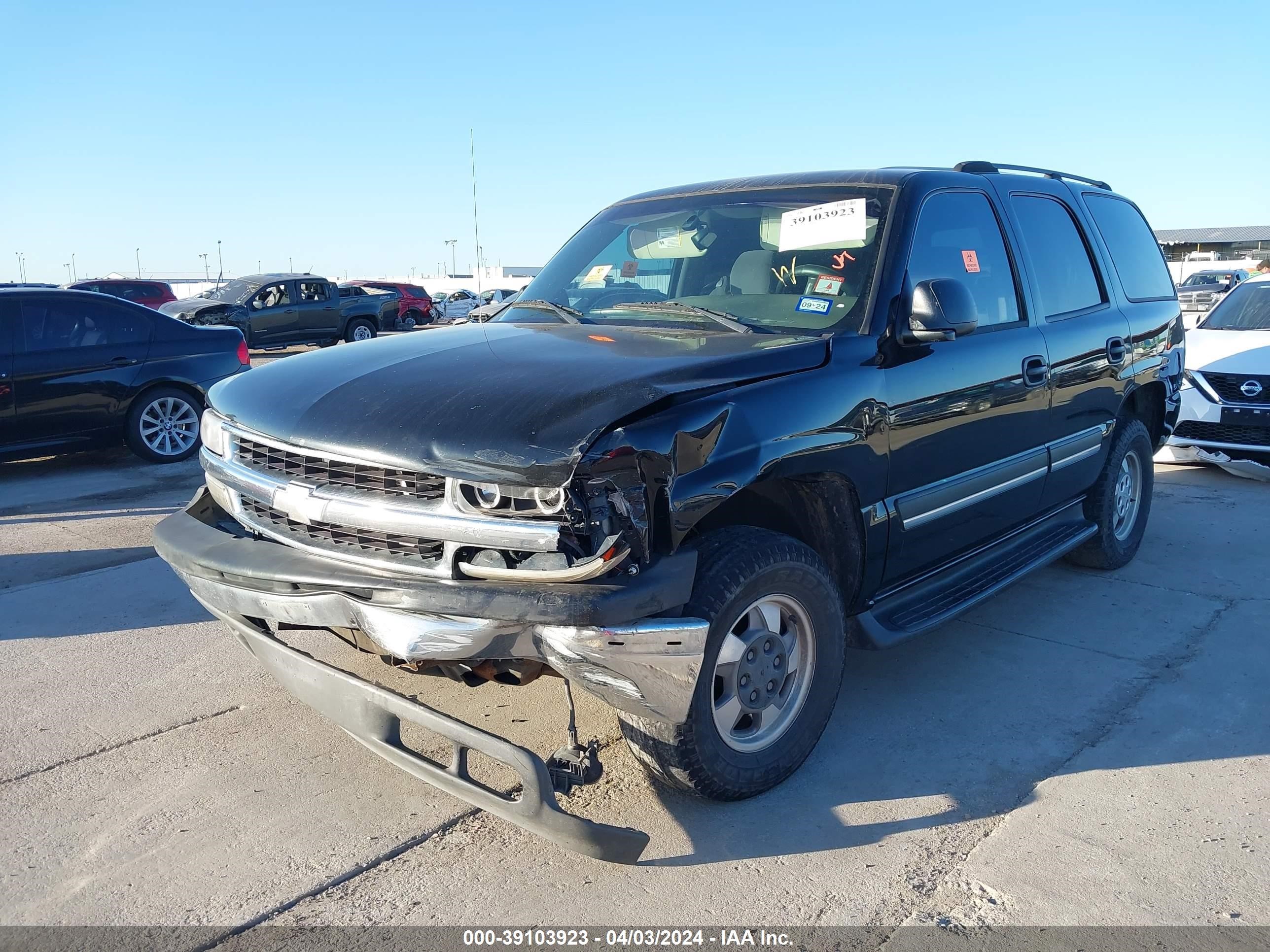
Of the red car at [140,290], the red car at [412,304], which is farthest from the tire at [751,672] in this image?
the red car at [412,304]

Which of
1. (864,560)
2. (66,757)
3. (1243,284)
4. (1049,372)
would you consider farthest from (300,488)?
(1243,284)

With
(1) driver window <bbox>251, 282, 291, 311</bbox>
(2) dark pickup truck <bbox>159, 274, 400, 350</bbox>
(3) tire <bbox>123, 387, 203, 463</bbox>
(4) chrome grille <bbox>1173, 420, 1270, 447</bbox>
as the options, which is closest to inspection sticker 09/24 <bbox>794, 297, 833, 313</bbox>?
(4) chrome grille <bbox>1173, 420, 1270, 447</bbox>

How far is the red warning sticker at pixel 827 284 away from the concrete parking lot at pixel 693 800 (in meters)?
1.55

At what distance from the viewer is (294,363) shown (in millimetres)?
3547

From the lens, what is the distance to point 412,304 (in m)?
30.4

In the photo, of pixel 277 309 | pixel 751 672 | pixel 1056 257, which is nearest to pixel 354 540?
pixel 751 672

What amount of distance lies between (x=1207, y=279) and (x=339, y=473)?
108 ft

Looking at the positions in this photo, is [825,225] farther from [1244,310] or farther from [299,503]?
[1244,310]

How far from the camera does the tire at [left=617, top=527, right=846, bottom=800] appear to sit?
2791mm

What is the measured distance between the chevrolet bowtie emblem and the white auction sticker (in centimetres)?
201

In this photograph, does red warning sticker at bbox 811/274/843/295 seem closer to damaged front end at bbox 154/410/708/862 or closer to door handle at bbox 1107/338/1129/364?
damaged front end at bbox 154/410/708/862

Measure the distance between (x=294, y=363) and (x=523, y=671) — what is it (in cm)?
149

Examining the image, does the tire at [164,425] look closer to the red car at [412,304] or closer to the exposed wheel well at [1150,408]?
the exposed wheel well at [1150,408]

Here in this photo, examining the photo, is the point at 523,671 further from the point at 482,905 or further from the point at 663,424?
the point at 663,424
